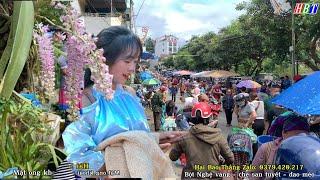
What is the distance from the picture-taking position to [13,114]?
1.86 meters

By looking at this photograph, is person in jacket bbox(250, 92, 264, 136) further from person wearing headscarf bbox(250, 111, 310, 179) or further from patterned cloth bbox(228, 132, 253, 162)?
person wearing headscarf bbox(250, 111, 310, 179)

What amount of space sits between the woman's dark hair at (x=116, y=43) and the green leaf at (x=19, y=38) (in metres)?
0.53

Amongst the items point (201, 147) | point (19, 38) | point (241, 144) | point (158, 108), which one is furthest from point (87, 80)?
point (158, 108)

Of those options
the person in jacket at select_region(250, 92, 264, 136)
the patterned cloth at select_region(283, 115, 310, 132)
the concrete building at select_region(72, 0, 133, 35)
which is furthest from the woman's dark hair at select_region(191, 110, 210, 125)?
the person in jacket at select_region(250, 92, 264, 136)

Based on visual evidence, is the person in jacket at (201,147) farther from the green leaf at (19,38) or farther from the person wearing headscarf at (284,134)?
the green leaf at (19,38)

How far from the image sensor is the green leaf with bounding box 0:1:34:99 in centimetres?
135

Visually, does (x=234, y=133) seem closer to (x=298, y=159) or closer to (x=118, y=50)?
(x=298, y=159)

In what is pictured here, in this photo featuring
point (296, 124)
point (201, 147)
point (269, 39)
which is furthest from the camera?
point (269, 39)

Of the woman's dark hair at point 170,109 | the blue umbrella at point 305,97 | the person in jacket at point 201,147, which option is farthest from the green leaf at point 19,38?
the woman's dark hair at point 170,109

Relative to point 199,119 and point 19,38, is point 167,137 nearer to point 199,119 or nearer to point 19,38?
point 19,38

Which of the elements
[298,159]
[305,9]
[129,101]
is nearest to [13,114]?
[129,101]

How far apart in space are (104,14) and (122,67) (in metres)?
22.2

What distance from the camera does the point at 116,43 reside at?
2.00 meters

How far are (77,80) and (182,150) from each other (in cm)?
301
